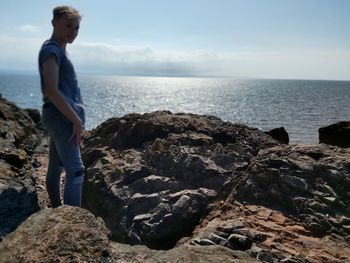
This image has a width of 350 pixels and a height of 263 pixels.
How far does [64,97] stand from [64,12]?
100 centimetres

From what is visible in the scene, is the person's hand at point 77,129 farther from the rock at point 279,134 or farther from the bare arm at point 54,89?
the rock at point 279,134

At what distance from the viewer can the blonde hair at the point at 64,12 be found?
181 inches

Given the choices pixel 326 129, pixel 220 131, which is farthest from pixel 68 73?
pixel 326 129

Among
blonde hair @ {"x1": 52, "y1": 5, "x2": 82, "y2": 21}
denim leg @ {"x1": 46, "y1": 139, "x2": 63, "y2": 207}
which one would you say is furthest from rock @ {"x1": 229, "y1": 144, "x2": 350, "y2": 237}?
blonde hair @ {"x1": 52, "y1": 5, "x2": 82, "y2": 21}

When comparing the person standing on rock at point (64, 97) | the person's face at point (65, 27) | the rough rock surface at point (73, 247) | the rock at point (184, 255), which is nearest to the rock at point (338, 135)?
the rock at point (184, 255)

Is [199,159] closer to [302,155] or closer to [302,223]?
[302,155]

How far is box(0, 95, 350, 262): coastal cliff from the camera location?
3.94m

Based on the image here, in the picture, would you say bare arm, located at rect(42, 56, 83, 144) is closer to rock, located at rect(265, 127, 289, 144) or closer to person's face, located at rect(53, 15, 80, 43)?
person's face, located at rect(53, 15, 80, 43)

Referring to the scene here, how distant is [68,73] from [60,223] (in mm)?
1846

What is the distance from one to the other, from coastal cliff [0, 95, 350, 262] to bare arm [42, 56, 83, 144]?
3.61ft

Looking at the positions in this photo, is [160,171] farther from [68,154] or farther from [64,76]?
[64,76]

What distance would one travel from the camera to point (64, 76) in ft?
15.5

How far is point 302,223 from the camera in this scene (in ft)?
18.4

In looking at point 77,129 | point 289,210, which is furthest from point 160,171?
point 77,129
